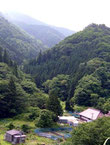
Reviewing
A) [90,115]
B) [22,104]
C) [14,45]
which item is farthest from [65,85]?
[14,45]

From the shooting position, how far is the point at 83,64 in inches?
2753

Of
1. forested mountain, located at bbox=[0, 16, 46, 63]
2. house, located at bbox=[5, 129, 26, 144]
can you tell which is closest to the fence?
house, located at bbox=[5, 129, 26, 144]

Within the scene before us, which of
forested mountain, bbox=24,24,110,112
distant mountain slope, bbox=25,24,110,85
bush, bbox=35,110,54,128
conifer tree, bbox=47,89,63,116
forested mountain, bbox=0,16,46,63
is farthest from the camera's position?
forested mountain, bbox=0,16,46,63

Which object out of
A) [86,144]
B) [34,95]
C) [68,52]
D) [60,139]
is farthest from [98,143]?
[68,52]

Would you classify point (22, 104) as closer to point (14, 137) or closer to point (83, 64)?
point (14, 137)

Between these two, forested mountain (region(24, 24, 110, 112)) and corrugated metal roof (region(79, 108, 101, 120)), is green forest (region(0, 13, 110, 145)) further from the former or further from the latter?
corrugated metal roof (region(79, 108, 101, 120))

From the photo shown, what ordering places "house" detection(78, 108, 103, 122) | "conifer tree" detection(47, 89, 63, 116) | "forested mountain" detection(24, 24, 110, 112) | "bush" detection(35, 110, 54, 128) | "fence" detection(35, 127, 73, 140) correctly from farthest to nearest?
"forested mountain" detection(24, 24, 110, 112), "house" detection(78, 108, 103, 122), "conifer tree" detection(47, 89, 63, 116), "bush" detection(35, 110, 54, 128), "fence" detection(35, 127, 73, 140)

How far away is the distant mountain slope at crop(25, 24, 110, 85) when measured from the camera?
254ft

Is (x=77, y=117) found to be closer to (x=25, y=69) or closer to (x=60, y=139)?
(x=60, y=139)

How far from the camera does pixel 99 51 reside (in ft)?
260

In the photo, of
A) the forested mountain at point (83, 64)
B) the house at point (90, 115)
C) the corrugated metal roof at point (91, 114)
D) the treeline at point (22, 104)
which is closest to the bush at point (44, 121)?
the treeline at point (22, 104)

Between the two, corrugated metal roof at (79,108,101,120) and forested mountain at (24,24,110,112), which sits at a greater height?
forested mountain at (24,24,110,112)

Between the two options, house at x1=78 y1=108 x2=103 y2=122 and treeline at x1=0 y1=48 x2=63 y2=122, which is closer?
treeline at x1=0 y1=48 x2=63 y2=122

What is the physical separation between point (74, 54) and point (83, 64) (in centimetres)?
1623
